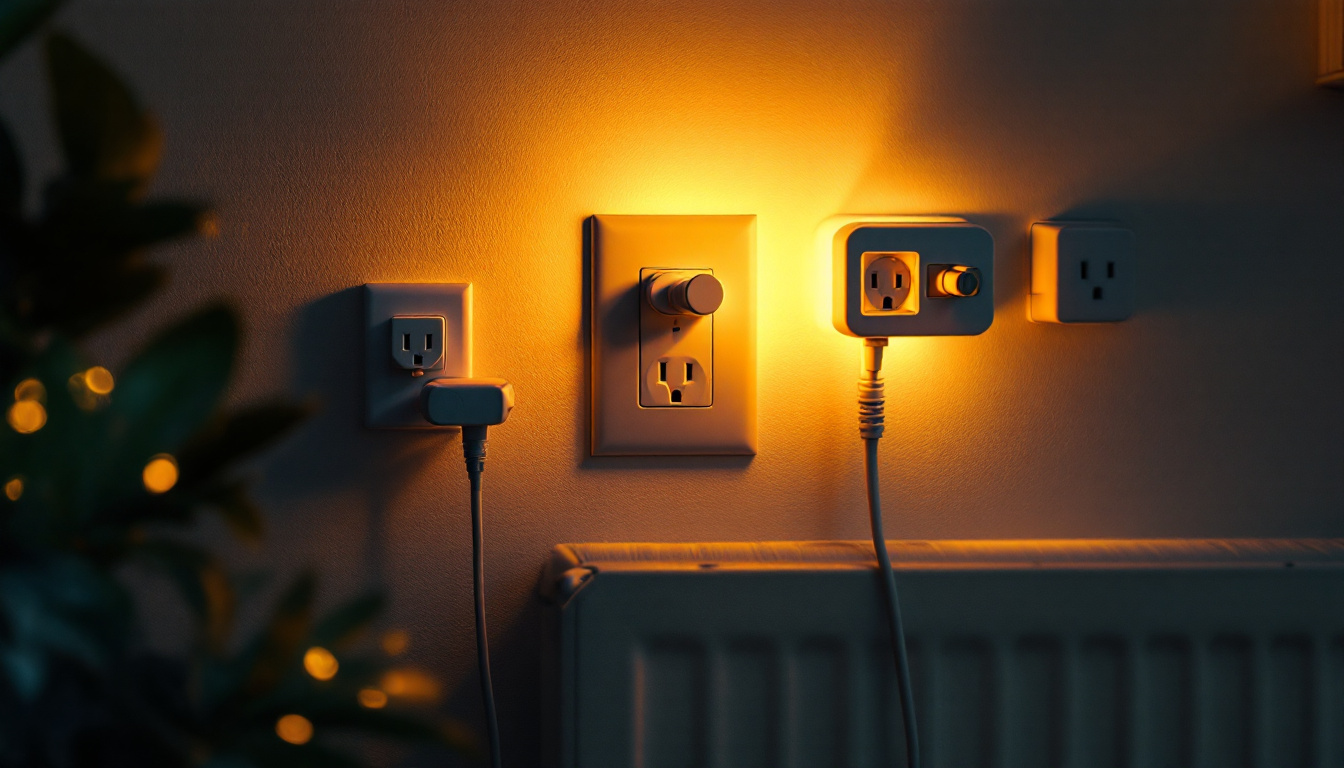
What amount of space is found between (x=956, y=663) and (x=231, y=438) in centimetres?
53

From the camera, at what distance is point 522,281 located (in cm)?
66

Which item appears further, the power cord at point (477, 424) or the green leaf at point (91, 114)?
the power cord at point (477, 424)

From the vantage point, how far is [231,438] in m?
0.26

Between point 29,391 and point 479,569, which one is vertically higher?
point 29,391

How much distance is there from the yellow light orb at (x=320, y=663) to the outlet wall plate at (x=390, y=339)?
0.35m

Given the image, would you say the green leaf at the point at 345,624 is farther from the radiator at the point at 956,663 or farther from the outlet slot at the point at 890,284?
the outlet slot at the point at 890,284

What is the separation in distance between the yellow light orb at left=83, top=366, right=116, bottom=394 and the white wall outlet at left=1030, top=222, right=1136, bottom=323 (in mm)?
613

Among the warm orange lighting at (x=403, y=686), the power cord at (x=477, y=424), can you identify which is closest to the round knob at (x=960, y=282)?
the power cord at (x=477, y=424)

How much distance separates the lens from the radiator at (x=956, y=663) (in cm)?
60

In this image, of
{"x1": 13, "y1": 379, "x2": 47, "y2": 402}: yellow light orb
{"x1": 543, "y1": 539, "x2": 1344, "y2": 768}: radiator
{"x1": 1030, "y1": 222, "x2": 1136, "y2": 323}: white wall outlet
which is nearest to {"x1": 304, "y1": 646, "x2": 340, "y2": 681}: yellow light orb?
{"x1": 13, "y1": 379, "x2": 47, "y2": 402}: yellow light orb

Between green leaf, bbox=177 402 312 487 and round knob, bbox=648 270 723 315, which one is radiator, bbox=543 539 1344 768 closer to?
round knob, bbox=648 270 723 315

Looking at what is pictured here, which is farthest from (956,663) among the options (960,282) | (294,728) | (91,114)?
(91,114)

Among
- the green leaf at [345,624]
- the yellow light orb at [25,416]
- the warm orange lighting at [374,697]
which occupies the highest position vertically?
the yellow light orb at [25,416]

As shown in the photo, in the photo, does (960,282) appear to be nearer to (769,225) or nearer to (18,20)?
(769,225)
